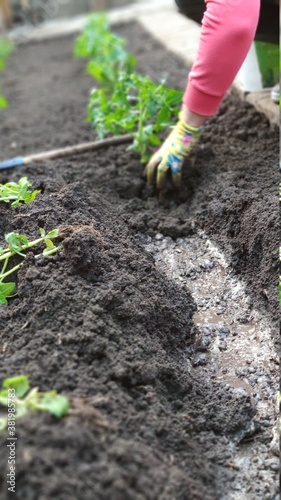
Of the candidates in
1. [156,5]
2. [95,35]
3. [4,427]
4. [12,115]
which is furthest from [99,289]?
[156,5]

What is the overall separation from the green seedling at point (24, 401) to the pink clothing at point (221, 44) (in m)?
1.42

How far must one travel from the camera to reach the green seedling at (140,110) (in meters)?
2.79

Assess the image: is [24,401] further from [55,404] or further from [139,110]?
[139,110]

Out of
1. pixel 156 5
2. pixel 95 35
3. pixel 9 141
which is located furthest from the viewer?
pixel 156 5

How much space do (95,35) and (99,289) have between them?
3.87 metres

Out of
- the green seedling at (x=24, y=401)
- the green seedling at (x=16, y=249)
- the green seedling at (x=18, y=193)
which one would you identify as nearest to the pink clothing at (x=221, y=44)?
the green seedling at (x=18, y=193)

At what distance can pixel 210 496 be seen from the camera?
1.49m

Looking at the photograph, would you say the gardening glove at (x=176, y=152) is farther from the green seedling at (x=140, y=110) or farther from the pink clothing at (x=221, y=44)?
the pink clothing at (x=221, y=44)

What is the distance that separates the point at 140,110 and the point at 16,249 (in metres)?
1.16

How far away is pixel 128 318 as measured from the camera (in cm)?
190

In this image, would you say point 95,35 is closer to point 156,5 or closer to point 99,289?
point 156,5

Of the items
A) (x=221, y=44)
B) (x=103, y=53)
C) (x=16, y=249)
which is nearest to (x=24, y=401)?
(x=16, y=249)

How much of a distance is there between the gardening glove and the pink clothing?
0.79 feet

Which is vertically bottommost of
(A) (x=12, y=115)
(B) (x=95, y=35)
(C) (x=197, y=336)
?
(A) (x=12, y=115)
